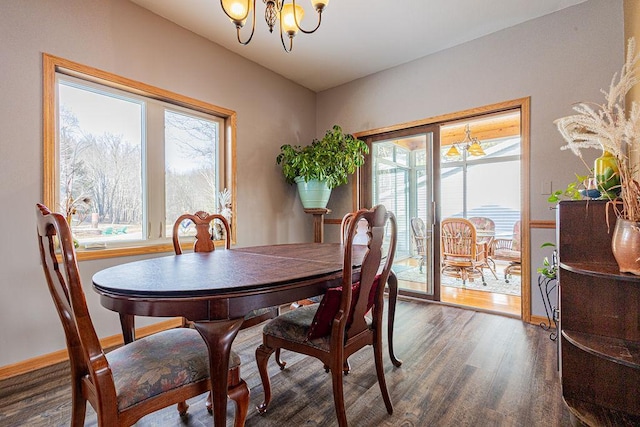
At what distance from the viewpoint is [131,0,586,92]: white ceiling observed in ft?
8.54

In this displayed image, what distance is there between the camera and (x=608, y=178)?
61.1 inches

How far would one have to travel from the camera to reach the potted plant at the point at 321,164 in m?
3.48

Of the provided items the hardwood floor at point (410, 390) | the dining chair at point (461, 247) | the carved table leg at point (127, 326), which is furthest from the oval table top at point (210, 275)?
the dining chair at point (461, 247)

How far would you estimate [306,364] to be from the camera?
2.09 metres

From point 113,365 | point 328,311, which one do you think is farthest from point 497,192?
point 113,365

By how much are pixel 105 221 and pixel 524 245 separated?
3789 millimetres

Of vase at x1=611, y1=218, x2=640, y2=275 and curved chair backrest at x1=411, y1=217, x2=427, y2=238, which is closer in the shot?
vase at x1=611, y1=218, x2=640, y2=275

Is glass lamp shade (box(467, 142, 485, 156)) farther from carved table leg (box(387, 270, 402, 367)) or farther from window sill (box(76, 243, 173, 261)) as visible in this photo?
window sill (box(76, 243, 173, 261))

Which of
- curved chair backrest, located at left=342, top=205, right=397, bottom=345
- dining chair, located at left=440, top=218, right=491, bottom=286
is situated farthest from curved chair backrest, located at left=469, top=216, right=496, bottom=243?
curved chair backrest, located at left=342, top=205, right=397, bottom=345

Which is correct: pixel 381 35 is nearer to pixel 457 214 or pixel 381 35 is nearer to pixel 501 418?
pixel 501 418

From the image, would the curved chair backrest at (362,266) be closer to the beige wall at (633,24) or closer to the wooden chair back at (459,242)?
the beige wall at (633,24)

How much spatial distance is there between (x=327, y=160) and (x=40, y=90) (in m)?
2.49

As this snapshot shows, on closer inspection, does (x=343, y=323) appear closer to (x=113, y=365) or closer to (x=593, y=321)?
(x=113, y=365)

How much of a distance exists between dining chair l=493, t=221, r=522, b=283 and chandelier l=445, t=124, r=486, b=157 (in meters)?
1.41
